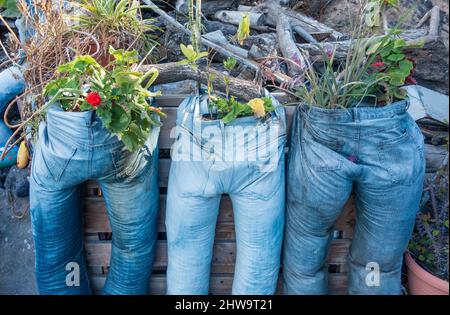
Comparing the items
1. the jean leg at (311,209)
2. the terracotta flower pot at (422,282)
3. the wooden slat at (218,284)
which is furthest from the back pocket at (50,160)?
the terracotta flower pot at (422,282)

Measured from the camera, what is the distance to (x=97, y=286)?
257 cm

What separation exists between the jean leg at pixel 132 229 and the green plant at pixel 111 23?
665mm

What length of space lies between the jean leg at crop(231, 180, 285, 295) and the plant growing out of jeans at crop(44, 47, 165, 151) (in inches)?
21.6

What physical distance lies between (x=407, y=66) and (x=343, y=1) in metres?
2.05

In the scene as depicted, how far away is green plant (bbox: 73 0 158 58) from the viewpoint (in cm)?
236

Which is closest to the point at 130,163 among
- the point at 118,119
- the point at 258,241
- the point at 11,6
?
the point at 118,119

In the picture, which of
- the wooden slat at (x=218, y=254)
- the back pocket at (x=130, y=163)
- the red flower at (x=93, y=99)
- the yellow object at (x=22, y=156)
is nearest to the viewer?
the red flower at (x=93, y=99)

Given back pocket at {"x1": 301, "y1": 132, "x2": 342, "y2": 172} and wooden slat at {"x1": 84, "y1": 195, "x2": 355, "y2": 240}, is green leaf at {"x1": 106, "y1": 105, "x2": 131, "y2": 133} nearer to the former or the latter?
wooden slat at {"x1": 84, "y1": 195, "x2": 355, "y2": 240}

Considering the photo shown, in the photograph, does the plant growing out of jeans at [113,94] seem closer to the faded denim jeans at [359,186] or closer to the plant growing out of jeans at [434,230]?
the faded denim jeans at [359,186]

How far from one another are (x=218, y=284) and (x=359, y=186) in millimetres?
909

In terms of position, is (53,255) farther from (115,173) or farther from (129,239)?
(115,173)

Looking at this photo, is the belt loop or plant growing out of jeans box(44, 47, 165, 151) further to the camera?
the belt loop

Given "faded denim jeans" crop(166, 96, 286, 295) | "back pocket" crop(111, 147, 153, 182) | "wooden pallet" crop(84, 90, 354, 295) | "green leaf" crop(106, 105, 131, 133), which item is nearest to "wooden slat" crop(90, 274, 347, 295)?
"wooden pallet" crop(84, 90, 354, 295)

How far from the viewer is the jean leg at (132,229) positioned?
2162mm
